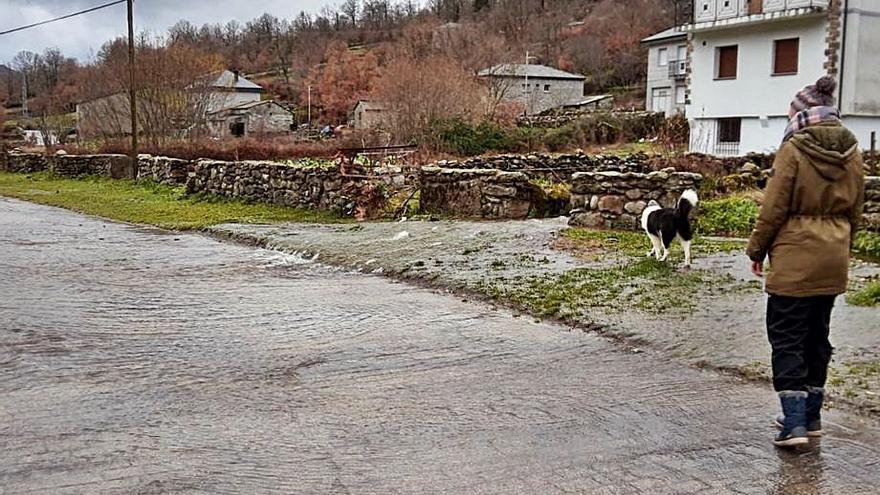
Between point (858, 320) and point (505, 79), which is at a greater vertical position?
point (505, 79)

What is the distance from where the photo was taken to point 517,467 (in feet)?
13.4

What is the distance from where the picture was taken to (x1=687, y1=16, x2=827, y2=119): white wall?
31.3 m

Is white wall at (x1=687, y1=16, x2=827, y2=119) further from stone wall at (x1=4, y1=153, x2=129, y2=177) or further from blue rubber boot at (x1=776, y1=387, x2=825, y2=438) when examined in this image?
blue rubber boot at (x1=776, y1=387, x2=825, y2=438)

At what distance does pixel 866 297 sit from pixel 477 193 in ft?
30.0

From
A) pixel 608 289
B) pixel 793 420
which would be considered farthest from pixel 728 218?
pixel 793 420

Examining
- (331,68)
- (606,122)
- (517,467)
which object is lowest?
(517,467)

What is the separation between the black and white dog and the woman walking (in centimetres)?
462

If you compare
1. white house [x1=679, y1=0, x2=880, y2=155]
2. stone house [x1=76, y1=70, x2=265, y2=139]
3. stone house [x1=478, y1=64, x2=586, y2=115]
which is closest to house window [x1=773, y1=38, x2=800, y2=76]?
white house [x1=679, y1=0, x2=880, y2=155]

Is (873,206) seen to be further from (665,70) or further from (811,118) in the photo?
(665,70)

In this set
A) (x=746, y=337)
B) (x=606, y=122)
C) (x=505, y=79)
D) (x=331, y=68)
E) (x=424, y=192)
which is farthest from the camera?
(x=331, y=68)

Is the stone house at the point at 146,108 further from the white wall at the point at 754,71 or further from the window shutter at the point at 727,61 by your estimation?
the window shutter at the point at 727,61

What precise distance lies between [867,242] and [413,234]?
627 centimetres

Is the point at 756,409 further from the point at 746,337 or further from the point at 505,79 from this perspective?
the point at 505,79

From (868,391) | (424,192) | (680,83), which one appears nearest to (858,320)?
(868,391)
